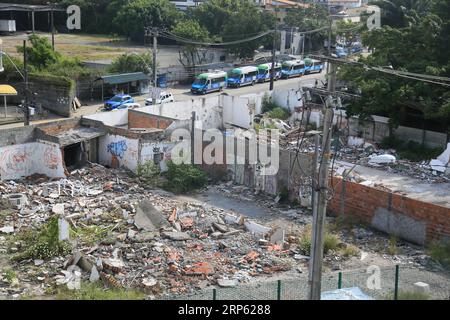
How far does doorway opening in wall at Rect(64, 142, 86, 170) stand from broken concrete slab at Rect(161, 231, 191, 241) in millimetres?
8200

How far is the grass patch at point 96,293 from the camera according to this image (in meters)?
14.0

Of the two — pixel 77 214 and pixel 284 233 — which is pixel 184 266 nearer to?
pixel 284 233

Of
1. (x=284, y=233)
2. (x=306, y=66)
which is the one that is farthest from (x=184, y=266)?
(x=306, y=66)

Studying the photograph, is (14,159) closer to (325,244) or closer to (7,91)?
(7,91)

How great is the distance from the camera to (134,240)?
1783cm

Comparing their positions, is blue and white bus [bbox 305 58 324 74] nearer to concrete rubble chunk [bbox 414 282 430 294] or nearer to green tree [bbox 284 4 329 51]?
green tree [bbox 284 4 329 51]

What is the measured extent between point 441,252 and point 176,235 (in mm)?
7462

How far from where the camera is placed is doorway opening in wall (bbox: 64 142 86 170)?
25.3m

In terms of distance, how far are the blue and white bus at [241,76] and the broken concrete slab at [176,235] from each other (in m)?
26.0

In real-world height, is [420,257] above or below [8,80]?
below

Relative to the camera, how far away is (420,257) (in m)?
17.5

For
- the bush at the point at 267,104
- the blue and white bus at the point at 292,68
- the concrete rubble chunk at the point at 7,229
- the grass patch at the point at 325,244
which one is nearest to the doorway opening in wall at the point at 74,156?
the concrete rubble chunk at the point at 7,229

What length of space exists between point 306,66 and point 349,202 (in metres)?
31.6

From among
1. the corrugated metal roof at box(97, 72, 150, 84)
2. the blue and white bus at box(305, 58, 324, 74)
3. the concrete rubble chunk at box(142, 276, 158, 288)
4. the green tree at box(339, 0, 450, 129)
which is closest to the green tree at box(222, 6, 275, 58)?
the blue and white bus at box(305, 58, 324, 74)
